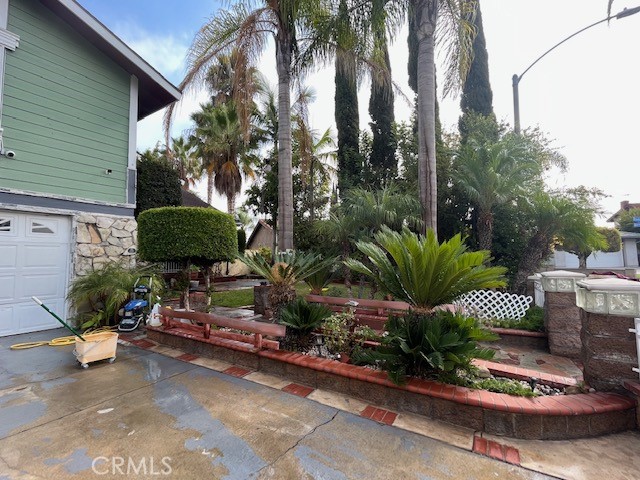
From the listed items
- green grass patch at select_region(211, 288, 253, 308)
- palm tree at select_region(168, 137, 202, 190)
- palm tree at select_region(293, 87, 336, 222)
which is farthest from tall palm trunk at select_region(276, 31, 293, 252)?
palm tree at select_region(168, 137, 202, 190)

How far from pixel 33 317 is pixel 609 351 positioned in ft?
28.7

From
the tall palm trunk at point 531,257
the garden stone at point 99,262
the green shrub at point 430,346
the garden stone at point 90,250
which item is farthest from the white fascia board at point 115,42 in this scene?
the tall palm trunk at point 531,257

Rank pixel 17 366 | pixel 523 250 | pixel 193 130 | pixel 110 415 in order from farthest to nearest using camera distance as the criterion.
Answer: pixel 193 130 < pixel 523 250 < pixel 17 366 < pixel 110 415

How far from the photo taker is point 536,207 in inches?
279

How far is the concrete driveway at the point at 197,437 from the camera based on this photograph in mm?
2094

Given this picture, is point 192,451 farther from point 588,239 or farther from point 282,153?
point 588,239

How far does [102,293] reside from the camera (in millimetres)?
6031

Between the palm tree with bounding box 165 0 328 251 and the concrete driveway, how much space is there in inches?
161

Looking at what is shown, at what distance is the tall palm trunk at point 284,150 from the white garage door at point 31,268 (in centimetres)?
446

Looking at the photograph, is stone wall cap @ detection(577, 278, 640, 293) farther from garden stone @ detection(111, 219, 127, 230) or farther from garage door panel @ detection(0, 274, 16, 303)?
garage door panel @ detection(0, 274, 16, 303)

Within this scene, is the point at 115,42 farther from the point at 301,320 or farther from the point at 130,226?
the point at 301,320

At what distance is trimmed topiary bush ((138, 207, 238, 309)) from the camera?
570cm

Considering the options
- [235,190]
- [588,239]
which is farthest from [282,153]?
[235,190]

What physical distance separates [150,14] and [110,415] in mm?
8543
